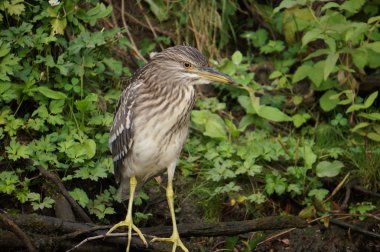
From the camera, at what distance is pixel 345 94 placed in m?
6.83

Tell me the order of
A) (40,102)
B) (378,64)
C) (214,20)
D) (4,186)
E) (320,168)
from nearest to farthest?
(4,186) < (40,102) < (320,168) < (378,64) < (214,20)

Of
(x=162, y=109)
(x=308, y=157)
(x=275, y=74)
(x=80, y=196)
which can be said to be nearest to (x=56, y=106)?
(x=80, y=196)

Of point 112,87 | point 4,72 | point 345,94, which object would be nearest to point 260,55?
point 345,94

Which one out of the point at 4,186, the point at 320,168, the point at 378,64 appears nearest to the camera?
the point at 4,186

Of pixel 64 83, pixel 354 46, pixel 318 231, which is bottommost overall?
pixel 318 231

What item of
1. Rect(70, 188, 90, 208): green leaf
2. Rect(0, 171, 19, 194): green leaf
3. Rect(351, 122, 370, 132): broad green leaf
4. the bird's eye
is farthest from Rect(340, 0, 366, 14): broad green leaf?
Rect(0, 171, 19, 194): green leaf

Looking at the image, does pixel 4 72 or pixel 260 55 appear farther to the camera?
pixel 260 55

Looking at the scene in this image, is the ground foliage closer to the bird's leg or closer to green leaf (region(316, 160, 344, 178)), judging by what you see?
green leaf (region(316, 160, 344, 178))

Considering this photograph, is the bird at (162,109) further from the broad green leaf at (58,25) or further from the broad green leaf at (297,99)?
the broad green leaf at (297,99)

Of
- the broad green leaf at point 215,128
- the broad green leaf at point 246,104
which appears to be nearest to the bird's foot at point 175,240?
the broad green leaf at point 215,128

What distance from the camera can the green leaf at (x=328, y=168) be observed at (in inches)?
243

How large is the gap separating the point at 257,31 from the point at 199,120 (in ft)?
4.78

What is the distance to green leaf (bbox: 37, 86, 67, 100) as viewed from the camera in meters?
5.73

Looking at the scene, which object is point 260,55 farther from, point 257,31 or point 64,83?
point 64,83
